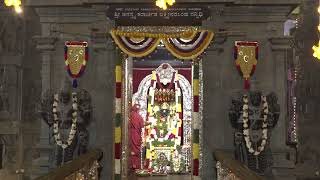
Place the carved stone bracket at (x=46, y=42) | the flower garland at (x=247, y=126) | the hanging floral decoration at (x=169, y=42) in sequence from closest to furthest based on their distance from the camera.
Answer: the flower garland at (x=247, y=126) < the hanging floral decoration at (x=169, y=42) < the carved stone bracket at (x=46, y=42)

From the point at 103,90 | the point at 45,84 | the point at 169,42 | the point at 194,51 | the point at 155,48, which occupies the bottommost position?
the point at 103,90

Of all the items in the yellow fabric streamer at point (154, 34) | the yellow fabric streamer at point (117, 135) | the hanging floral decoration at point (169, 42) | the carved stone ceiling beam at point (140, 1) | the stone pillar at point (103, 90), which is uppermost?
the carved stone ceiling beam at point (140, 1)

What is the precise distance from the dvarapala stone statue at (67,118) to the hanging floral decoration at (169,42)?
1486 millimetres

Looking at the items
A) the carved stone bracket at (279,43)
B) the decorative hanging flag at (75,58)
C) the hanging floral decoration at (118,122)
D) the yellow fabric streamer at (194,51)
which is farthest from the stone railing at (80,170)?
the carved stone bracket at (279,43)

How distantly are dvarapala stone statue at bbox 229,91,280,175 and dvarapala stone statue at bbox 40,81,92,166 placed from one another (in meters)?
3.30

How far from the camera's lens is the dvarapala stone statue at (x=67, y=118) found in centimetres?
1016

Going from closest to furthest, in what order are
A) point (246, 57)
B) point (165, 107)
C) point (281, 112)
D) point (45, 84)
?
point (246, 57) → point (281, 112) → point (45, 84) → point (165, 107)

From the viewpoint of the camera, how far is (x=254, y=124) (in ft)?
32.9

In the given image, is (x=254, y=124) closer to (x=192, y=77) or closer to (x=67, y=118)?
(x=192, y=77)

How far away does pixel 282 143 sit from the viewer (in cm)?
1077

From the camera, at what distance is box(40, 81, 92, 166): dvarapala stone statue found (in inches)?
400

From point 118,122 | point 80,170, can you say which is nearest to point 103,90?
point 118,122

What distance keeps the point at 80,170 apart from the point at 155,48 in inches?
146

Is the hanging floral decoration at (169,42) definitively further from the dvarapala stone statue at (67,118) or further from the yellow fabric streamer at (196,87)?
the dvarapala stone statue at (67,118)
